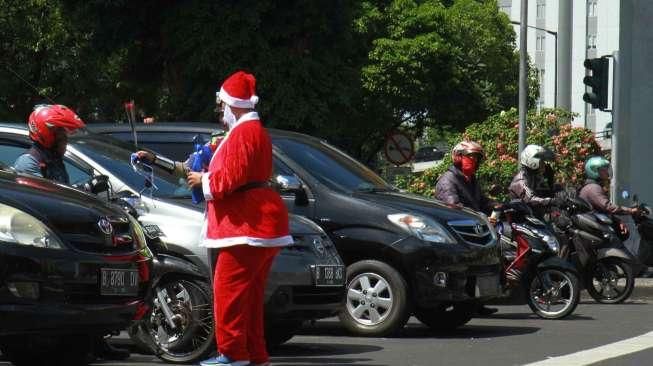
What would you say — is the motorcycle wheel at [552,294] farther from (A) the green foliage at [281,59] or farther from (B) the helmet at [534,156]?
(A) the green foliage at [281,59]

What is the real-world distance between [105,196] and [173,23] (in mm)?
20730

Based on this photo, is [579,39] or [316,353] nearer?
[316,353]

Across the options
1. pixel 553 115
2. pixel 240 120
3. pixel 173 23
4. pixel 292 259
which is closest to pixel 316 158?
pixel 292 259

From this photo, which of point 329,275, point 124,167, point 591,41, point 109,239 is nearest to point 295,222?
point 329,275

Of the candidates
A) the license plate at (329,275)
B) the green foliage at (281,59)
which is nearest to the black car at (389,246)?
the license plate at (329,275)

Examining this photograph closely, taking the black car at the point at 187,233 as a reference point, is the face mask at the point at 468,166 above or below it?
above

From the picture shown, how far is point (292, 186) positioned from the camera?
11.6 m

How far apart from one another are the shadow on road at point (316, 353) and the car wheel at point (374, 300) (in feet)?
1.64

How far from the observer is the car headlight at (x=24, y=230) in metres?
8.30

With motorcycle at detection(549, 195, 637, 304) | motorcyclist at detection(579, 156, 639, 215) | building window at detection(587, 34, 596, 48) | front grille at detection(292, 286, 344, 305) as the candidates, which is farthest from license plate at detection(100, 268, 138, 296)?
building window at detection(587, 34, 596, 48)

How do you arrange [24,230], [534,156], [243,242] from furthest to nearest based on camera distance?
[534,156], [243,242], [24,230]

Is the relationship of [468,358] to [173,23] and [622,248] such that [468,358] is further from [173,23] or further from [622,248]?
[173,23]

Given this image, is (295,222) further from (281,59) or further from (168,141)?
(281,59)

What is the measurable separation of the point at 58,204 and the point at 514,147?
55.5ft
